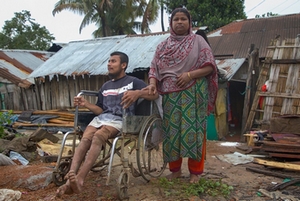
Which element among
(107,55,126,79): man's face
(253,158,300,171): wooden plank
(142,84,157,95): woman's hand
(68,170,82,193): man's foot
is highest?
(107,55,126,79): man's face

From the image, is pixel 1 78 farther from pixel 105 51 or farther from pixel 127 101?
pixel 127 101

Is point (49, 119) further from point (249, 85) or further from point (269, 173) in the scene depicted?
point (269, 173)

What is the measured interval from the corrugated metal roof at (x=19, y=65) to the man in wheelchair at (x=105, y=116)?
904 centimetres

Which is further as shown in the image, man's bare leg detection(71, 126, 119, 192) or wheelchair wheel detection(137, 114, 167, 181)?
wheelchair wheel detection(137, 114, 167, 181)

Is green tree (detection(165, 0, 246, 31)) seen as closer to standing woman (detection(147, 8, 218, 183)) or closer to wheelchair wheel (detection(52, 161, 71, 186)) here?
standing woman (detection(147, 8, 218, 183))

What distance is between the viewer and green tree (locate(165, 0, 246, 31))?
16141 millimetres

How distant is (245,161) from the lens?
4562 mm

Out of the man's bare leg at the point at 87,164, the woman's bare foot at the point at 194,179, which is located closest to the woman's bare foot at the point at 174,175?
the woman's bare foot at the point at 194,179

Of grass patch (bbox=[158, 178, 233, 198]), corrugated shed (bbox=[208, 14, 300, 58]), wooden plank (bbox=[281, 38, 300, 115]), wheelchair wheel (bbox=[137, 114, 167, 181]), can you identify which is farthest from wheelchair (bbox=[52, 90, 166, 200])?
corrugated shed (bbox=[208, 14, 300, 58])

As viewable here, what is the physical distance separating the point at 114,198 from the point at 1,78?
436 inches

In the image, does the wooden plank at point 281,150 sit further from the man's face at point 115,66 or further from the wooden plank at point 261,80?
the wooden plank at point 261,80

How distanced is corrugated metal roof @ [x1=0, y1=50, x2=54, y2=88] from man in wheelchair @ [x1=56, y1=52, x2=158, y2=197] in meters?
9.04

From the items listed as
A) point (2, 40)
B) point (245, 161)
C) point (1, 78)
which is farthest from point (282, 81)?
point (2, 40)

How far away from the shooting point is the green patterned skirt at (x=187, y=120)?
310 centimetres
